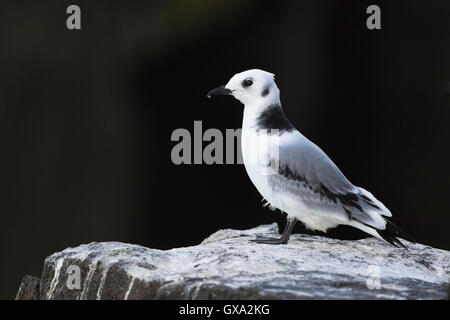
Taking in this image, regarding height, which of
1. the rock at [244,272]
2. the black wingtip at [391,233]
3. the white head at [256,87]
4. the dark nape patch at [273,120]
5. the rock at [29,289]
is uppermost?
the white head at [256,87]

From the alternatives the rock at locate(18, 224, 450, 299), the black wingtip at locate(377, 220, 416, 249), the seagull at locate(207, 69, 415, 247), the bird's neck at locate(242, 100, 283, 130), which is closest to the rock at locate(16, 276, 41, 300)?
the rock at locate(18, 224, 450, 299)

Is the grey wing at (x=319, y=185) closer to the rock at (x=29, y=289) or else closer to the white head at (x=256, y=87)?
the white head at (x=256, y=87)

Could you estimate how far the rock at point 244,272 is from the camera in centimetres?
365

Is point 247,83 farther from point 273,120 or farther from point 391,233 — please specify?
point 391,233

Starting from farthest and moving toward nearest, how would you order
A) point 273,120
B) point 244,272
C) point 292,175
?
point 273,120 → point 292,175 → point 244,272

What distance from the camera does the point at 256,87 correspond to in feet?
15.7

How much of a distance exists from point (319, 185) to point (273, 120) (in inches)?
21.1

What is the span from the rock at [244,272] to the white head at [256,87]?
966 mm

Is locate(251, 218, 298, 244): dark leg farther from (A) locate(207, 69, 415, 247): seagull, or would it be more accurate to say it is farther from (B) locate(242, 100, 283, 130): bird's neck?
(B) locate(242, 100, 283, 130): bird's neck

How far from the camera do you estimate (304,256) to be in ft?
14.2

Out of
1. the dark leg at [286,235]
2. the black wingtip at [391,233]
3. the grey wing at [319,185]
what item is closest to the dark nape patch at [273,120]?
the grey wing at [319,185]

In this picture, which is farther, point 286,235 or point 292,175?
point 286,235

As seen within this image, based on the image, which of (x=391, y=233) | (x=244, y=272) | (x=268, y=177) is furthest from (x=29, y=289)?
(x=391, y=233)
